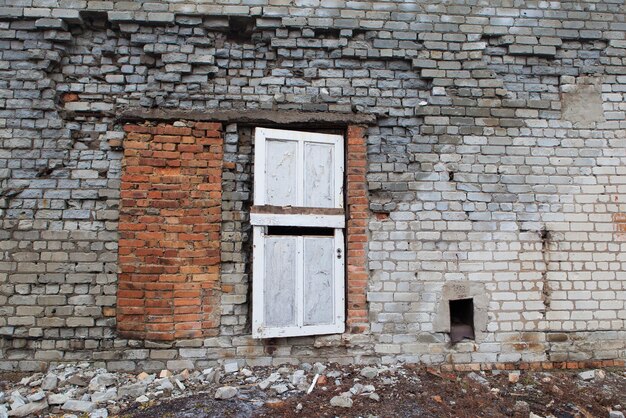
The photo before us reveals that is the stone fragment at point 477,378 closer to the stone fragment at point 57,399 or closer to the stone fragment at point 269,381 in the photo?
the stone fragment at point 269,381

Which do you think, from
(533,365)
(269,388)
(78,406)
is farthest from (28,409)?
(533,365)

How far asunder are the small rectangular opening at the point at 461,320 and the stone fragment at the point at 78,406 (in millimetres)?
3250

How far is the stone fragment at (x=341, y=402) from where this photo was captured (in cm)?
362

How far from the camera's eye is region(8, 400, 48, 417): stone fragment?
3510mm

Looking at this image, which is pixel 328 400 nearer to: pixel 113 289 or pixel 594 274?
pixel 113 289

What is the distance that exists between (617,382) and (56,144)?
5.76m

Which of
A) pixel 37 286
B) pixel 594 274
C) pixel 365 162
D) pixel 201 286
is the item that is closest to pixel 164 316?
pixel 201 286

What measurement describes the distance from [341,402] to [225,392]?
37.6 inches

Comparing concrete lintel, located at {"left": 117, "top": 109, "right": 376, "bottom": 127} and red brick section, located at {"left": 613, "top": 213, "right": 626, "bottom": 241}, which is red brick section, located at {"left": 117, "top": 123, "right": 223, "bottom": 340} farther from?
red brick section, located at {"left": 613, "top": 213, "right": 626, "bottom": 241}

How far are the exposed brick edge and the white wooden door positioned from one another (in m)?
1.16

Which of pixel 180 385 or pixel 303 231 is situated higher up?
pixel 303 231

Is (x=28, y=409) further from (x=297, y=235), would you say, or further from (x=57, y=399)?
(x=297, y=235)

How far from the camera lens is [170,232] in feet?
14.0

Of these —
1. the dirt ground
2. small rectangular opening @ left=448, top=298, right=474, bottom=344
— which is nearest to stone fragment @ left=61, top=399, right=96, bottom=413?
the dirt ground
